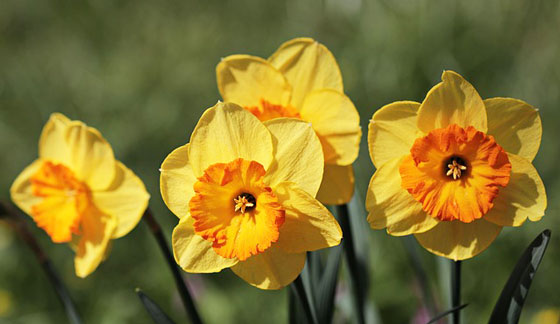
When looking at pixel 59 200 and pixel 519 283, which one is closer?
pixel 519 283

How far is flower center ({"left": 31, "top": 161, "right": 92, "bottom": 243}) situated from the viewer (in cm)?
123

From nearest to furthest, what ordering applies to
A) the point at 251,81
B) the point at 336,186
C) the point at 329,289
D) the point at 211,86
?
the point at 336,186
the point at 251,81
the point at 329,289
the point at 211,86

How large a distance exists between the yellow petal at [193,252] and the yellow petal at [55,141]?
0.45m

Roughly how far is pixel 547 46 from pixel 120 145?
237cm

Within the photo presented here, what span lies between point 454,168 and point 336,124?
0.81ft

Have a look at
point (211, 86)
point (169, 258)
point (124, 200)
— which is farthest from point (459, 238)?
point (211, 86)

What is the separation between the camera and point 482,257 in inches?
88.9

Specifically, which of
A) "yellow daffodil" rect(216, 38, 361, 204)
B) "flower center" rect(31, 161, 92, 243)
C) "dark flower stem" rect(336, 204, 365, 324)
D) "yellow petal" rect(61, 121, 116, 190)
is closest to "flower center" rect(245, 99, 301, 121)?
"yellow daffodil" rect(216, 38, 361, 204)

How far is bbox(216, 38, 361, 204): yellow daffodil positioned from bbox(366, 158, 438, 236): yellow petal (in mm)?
79

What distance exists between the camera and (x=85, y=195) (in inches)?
50.0

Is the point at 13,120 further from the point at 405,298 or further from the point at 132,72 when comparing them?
the point at 405,298

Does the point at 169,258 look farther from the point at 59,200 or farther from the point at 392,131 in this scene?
the point at 392,131

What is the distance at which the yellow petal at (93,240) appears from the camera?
1.21 m

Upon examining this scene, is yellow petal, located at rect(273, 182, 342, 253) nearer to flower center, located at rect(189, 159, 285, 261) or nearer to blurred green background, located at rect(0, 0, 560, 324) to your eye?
flower center, located at rect(189, 159, 285, 261)
